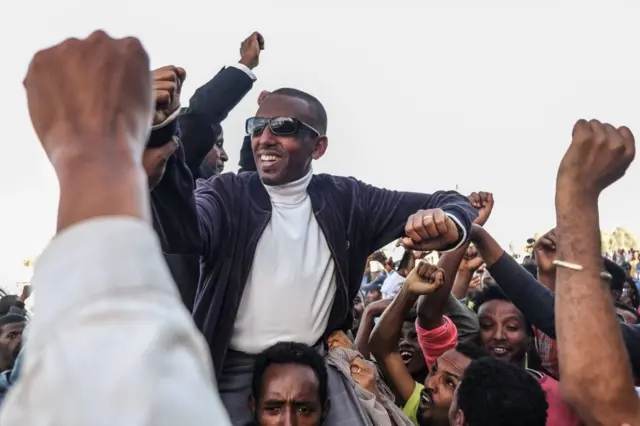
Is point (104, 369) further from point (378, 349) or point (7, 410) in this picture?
point (378, 349)

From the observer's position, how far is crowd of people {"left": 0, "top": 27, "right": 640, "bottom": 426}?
23.8 inches

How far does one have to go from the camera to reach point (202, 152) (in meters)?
3.13

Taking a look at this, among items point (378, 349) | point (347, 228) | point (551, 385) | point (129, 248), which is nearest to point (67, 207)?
point (129, 248)

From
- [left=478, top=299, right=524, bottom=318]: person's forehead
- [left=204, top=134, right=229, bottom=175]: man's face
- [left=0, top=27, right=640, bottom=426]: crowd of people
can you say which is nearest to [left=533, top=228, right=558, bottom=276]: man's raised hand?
[left=0, top=27, right=640, bottom=426]: crowd of people

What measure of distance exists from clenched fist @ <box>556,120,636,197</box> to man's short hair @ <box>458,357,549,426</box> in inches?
40.1

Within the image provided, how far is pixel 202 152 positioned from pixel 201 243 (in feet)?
1.87

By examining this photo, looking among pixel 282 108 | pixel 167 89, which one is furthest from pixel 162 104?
pixel 282 108

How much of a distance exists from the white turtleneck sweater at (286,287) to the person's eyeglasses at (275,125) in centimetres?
26

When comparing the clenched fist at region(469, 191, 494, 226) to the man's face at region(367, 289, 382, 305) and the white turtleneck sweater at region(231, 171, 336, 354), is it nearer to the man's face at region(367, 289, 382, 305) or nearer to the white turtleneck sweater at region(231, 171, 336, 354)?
the white turtleneck sweater at region(231, 171, 336, 354)

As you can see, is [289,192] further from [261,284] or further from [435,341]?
[435,341]

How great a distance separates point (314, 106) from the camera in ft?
10.7

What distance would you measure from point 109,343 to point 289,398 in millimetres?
2585

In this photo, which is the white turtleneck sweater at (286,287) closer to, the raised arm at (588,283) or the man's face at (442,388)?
the man's face at (442,388)

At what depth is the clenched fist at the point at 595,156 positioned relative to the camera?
1.78m
